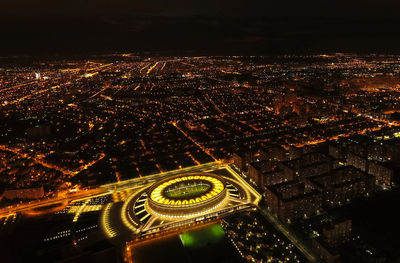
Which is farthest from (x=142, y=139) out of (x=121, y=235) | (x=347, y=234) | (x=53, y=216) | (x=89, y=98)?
(x=89, y=98)

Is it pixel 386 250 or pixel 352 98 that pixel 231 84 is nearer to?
pixel 352 98

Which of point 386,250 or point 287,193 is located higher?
point 287,193

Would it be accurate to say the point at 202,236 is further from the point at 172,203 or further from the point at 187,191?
the point at 187,191

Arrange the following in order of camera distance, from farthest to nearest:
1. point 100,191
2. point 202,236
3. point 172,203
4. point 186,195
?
point 100,191
point 186,195
point 172,203
point 202,236

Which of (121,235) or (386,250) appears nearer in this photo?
(386,250)

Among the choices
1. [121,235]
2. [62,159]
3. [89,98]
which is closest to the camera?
[121,235]

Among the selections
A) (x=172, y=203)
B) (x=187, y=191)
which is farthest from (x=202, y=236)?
(x=187, y=191)

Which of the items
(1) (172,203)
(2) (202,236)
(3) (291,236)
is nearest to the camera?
(3) (291,236)
